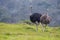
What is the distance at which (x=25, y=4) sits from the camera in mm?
193000

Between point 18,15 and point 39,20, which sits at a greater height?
point 39,20

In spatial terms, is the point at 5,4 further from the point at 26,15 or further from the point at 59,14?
the point at 59,14

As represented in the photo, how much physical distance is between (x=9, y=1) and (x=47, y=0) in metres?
32.2

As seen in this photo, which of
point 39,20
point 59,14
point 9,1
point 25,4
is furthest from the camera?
point 25,4

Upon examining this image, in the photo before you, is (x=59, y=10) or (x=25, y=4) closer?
(x=59, y=10)

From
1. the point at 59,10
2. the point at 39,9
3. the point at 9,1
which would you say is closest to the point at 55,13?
the point at 59,10

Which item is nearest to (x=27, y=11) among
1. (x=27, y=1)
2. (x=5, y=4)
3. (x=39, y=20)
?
(x=5, y=4)

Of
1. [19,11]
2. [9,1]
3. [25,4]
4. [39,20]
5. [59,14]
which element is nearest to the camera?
[39,20]

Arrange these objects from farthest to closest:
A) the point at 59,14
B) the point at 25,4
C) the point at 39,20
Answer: the point at 25,4 → the point at 59,14 → the point at 39,20

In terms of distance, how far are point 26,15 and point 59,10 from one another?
23.9 metres

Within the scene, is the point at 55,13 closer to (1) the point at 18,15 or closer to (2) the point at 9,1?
(1) the point at 18,15

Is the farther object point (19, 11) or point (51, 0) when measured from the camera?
point (51, 0)

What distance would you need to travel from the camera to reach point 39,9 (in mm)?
174625

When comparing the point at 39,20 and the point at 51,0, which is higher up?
the point at 39,20
